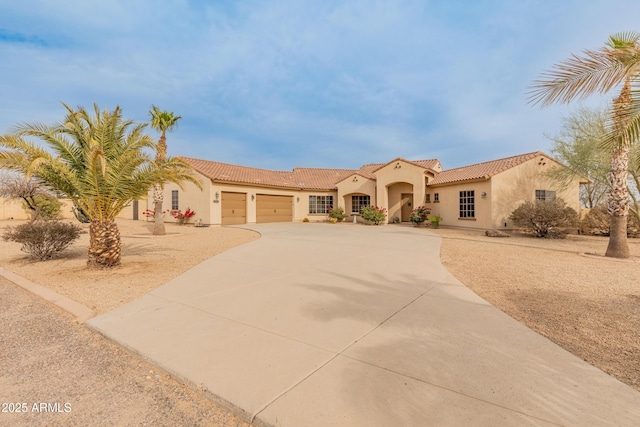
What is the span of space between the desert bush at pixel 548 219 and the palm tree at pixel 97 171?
15.9 m

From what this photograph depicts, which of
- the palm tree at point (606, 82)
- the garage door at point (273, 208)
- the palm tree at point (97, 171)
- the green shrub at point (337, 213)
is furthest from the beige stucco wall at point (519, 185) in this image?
the palm tree at point (97, 171)

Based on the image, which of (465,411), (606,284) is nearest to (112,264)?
(465,411)

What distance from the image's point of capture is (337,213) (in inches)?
982

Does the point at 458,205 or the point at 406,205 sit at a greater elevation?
the point at 406,205

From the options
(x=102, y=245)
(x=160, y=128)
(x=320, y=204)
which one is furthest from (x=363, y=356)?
(x=320, y=204)

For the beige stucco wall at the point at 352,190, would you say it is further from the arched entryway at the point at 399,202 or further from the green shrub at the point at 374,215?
the green shrub at the point at 374,215

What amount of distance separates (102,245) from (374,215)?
17533 millimetres

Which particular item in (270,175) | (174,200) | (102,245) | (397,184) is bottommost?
(102,245)

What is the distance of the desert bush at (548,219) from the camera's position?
1360 cm

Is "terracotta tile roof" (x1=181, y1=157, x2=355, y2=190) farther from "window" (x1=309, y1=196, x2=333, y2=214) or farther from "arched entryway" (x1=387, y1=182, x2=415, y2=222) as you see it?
"arched entryway" (x1=387, y1=182, x2=415, y2=222)

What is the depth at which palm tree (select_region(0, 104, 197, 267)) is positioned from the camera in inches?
284

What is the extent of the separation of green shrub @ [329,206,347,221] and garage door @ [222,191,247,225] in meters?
7.38

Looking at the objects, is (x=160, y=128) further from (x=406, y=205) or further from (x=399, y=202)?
(x=406, y=205)

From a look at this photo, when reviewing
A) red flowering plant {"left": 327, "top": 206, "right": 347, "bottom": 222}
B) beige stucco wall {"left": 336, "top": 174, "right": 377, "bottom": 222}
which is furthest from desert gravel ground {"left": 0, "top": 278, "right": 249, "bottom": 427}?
beige stucco wall {"left": 336, "top": 174, "right": 377, "bottom": 222}
